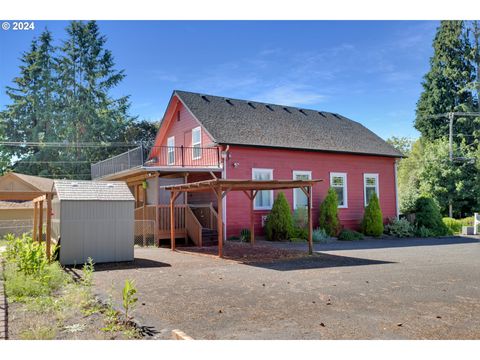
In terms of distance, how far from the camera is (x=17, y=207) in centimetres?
2194

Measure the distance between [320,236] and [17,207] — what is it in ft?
51.6

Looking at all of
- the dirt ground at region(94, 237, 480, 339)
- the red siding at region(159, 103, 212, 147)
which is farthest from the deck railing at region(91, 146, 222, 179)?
the dirt ground at region(94, 237, 480, 339)

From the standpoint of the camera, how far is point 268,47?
24.2 feet

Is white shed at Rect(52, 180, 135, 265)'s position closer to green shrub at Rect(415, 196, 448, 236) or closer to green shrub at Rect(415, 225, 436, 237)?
green shrub at Rect(415, 225, 436, 237)

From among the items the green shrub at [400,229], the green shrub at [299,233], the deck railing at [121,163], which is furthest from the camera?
the green shrub at [400,229]

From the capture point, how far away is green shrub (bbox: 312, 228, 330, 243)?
1548 centimetres

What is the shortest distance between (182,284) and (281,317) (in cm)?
278

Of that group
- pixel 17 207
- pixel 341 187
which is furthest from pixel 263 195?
pixel 17 207

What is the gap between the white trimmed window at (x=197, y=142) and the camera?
1735 cm

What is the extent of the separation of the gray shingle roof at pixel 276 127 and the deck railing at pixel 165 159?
38.0 inches

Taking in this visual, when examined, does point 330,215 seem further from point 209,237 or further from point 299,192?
point 209,237

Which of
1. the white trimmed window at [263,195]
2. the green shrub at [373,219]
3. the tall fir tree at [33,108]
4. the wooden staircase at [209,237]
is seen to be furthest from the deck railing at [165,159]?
the tall fir tree at [33,108]

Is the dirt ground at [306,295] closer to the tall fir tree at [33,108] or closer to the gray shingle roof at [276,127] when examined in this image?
the gray shingle roof at [276,127]

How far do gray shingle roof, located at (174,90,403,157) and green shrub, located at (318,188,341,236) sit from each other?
6.91 feet
